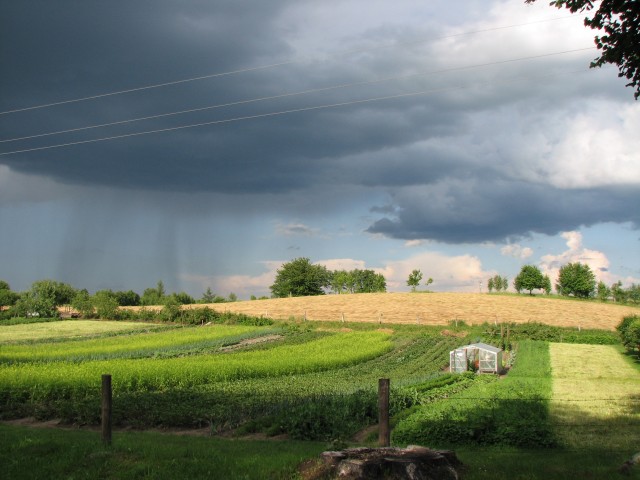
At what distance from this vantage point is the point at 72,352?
1668 inches

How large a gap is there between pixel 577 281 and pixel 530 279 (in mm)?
→ 10147

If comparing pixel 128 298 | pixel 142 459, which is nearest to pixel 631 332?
pixel 142 459

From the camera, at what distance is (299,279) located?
5595 inches

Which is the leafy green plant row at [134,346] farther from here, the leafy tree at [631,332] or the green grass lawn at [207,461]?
the leafy tree at [631,332]

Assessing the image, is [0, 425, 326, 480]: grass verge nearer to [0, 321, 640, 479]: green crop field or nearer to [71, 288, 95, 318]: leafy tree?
[0, 321, 640, 479]: green crop field

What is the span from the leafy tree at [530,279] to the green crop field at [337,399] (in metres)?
86.4

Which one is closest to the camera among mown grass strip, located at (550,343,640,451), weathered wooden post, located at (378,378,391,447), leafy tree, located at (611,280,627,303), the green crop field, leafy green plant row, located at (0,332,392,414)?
weathered wooden post, located at (378,378,391,447)

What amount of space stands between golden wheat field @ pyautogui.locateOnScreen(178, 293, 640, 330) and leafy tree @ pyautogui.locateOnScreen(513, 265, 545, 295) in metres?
42.5

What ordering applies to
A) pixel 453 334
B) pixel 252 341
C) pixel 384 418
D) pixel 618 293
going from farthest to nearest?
pixel 618 293 → pixel 453 334 → pixel 252 341 → pixel 384 418

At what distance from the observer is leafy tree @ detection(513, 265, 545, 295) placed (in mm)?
130500

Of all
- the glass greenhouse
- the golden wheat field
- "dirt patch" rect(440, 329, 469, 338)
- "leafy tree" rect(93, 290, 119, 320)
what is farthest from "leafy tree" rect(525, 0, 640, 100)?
"leafy tree" rect(93, 290, 119, 320)

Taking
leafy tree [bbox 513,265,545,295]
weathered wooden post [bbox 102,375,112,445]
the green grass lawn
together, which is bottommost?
the green grass lawn

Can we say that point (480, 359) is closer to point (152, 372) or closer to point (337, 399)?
point (337, 399)

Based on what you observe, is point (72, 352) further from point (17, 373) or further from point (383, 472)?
point (383, 472)
